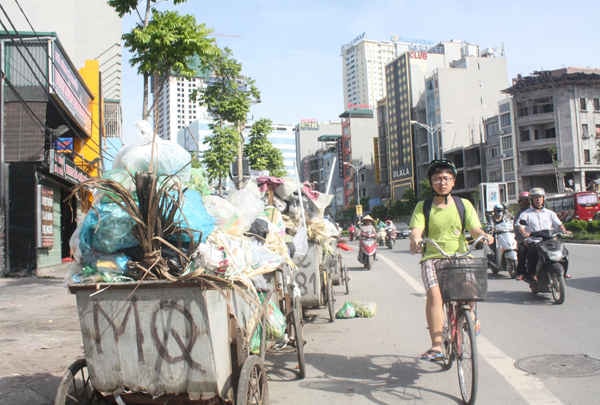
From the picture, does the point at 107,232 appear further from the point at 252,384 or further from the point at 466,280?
the point at 466,280

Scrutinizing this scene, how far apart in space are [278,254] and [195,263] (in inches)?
62.4

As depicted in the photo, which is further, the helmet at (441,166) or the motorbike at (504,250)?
the motorbike at (504,250)

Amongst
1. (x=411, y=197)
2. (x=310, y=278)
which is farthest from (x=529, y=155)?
(x=310, y=278)

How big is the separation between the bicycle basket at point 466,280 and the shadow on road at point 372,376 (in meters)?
0.83

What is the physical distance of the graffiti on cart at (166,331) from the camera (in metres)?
3.38

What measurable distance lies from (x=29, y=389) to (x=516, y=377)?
4139 millimetres

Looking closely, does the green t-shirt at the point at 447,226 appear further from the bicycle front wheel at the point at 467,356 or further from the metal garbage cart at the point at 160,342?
the metal garbage cart at the point at 160,342

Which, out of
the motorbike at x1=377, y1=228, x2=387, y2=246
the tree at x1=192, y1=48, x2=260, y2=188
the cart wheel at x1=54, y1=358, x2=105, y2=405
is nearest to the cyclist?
the cart wheel at x1=54, y1=358, x2=105, y2=405

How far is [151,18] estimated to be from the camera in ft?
42.0

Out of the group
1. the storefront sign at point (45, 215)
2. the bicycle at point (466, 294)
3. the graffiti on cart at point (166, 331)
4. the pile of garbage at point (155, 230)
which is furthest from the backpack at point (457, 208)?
the storefront sign at point (45, 215)

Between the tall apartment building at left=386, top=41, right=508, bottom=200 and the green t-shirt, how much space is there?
82904mm

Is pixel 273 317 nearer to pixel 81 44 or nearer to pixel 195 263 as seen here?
pixel 195 263

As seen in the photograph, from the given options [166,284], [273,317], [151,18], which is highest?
[151,18]

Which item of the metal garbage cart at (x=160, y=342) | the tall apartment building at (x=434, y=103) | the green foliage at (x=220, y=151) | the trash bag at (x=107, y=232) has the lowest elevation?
the metal garbage cart at (x=160, y=342)
